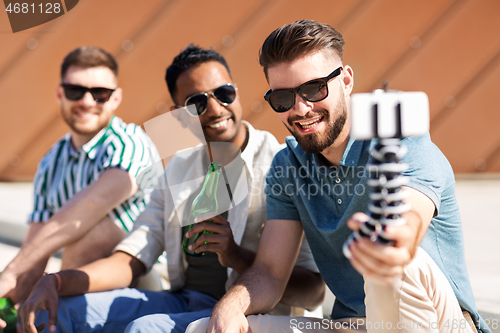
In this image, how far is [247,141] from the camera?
2.57 m

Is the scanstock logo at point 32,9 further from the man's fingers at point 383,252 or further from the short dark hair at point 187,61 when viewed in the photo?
the man's fingers at point 383,252

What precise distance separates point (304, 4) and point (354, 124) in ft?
23.2

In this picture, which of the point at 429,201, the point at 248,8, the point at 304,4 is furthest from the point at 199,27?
the point at 429,201

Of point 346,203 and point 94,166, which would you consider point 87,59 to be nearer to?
point 94,166

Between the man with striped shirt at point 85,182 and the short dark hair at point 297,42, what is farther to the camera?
the man with striped shirt at point 85,182

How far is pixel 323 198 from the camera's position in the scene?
190cm

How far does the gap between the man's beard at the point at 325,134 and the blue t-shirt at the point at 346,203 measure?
0.08m

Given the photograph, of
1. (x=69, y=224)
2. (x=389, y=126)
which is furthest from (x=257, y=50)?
(x=389, y=126)

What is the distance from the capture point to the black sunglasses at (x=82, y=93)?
300cm

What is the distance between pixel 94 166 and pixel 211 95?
859 millimetres

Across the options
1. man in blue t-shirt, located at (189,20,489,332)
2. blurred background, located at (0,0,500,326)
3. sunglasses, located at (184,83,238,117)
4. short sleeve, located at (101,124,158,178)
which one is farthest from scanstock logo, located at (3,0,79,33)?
blurred background, located at (0,0,500,326)

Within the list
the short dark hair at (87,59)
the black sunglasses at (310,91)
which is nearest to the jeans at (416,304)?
the black sunglasses at (310,91)

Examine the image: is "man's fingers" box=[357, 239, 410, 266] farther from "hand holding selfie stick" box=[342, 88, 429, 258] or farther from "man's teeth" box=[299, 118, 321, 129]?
"man's teeth" box=[299, 118, 321, 129]

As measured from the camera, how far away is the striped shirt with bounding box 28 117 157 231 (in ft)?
8.88
